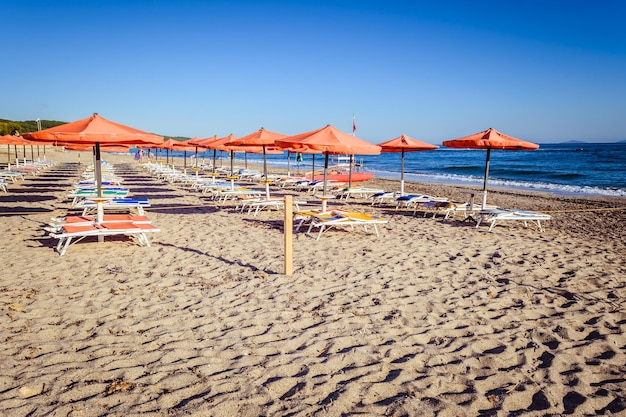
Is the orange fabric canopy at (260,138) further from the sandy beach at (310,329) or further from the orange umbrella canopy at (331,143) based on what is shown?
the sandy beach at (310,329)

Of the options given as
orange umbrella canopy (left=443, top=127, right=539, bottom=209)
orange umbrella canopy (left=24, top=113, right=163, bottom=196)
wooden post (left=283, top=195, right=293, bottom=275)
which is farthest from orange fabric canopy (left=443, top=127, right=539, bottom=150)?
orange umbrella canopy (left=24, top=113, right=163, bottom=196)

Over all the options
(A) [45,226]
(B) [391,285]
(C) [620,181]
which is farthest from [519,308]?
(C) [620,181]

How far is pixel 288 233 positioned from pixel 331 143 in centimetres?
285

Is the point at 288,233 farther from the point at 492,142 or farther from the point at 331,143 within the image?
the point at 492,142

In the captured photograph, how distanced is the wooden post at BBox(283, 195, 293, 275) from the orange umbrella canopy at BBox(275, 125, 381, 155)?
2.59 metres

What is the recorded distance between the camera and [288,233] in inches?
198

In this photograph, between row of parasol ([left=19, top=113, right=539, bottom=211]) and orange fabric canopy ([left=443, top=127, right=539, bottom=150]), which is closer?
row of parasol ([left=19, top=113, right=539, bottom=211])

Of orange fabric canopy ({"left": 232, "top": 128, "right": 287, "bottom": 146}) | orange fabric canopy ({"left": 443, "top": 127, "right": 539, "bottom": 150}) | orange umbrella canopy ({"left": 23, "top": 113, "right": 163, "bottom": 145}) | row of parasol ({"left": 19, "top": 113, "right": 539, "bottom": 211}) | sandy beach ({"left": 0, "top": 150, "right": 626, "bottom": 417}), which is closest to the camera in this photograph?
sandy beach ({"left": 0, "top": 150, "right": 626, "bottom": 417})

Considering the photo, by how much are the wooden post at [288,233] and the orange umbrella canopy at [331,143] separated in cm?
259

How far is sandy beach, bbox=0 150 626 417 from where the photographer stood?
2699mm

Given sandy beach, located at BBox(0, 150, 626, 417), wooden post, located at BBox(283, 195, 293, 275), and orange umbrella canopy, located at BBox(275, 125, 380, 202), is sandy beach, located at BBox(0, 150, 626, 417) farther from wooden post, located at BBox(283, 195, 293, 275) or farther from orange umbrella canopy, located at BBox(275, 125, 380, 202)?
orange umbrella canopy, located at BBox(275, 125, 380, 202)

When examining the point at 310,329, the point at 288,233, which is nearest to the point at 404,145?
the point at 288,233

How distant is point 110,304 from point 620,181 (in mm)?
29379

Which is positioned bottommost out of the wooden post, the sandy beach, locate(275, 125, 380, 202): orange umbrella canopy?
the sandy beach
